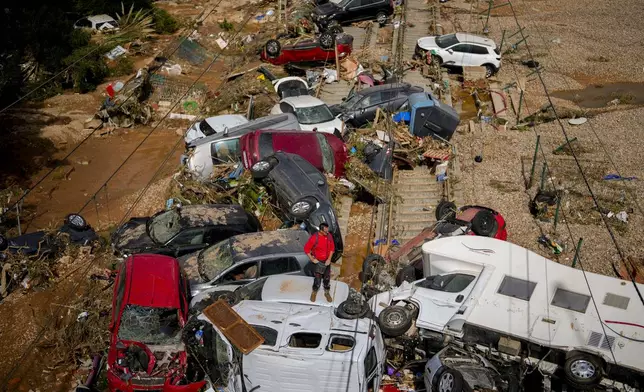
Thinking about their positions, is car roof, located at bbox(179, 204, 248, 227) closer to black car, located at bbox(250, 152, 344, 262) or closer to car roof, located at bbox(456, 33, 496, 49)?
black car, located at bbox(250, 152, 344, 262)

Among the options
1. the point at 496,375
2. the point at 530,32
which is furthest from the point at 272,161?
the point at 530,32

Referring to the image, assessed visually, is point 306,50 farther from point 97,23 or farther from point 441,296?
point 441,296

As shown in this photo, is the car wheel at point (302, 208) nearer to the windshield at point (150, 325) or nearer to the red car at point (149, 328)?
the red car at point (149, 328)

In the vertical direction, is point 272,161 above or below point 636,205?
above

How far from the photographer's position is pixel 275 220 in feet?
48.3

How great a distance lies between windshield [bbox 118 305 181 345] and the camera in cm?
994

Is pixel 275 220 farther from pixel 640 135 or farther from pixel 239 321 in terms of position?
pixel 640 135

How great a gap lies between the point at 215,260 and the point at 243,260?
0.62 meters

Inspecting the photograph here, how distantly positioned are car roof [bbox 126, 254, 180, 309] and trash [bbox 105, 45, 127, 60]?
50.5ft

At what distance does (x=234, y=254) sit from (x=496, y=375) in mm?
4965

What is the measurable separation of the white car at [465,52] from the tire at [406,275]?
12933 millimetres

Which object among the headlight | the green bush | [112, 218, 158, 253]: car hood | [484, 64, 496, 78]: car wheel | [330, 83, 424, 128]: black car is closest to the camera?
[112, 218, 158, 253]: car hood

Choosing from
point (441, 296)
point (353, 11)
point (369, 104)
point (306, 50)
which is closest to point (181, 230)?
point (441, 296)

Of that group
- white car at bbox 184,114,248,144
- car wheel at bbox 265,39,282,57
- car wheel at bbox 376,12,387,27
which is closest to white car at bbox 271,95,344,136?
white car at bbox 184,114,248,144
